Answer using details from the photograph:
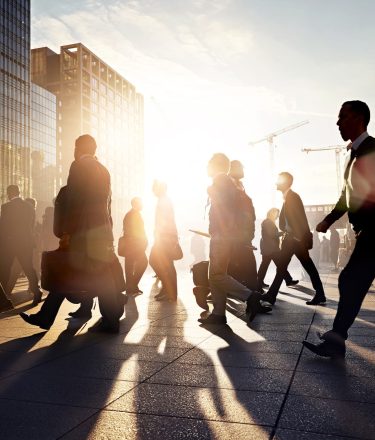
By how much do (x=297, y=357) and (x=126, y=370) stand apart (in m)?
1.28

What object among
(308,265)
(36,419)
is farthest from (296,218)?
(36,419)

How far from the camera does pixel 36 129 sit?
4245 inches

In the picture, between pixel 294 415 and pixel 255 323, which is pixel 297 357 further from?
pixel 255 323

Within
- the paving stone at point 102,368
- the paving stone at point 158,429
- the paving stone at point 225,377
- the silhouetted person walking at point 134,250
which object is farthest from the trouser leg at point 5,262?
the paving stone at point 158,429

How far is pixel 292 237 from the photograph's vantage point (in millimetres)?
7711

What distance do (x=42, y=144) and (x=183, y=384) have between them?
11147cm

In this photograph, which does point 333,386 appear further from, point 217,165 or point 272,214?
point 272,214

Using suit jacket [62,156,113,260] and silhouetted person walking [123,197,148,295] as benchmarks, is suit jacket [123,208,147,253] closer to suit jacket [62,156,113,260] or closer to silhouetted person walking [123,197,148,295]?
silhouetted person walking [123,197,148,295]

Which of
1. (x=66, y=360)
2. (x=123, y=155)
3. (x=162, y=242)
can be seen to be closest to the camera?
(x=66, y=360)

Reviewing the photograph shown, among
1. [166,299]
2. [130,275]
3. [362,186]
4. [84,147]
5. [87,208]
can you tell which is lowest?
[166,299]

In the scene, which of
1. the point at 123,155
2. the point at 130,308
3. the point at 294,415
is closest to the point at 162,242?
the point at 130,308

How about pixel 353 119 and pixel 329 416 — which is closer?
pixel 329 416

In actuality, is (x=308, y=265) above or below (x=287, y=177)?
below

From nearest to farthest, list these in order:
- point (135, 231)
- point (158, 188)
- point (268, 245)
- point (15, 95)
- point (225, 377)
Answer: point (225, 377), point (158, 188), point (135, 231), point (268, 245), point (15, 95)
